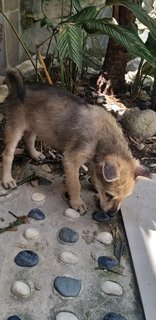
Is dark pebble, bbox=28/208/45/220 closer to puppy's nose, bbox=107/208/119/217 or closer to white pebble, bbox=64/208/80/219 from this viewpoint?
white pebble, bbox=64/208/80/219

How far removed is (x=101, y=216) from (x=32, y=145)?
→ 2.75 ft

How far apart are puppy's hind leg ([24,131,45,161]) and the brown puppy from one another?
21cm

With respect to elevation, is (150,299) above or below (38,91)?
below

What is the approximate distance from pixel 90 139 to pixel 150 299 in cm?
108

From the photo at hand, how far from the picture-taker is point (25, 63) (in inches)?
196

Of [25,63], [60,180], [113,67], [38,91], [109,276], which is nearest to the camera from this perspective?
[109,276]

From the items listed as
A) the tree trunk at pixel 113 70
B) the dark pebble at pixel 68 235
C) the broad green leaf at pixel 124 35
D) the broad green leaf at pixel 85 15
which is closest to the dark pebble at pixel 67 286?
the dark pebble at pixel 68 235

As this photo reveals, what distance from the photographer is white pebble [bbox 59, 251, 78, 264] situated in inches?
101

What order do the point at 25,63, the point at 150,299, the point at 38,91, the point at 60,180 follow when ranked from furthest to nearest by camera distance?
1. the point at 25,63
2. the point at 60,180
3. the point at 38,91
4. the point at 150,299

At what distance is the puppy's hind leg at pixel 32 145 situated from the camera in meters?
3.39

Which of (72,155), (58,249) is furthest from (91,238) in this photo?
(72,155)

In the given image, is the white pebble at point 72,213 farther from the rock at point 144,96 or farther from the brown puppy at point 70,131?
the rock at point 144,96

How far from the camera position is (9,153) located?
3084 millimetres

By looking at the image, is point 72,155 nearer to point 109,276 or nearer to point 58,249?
point 58,249
